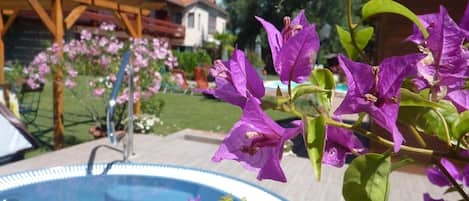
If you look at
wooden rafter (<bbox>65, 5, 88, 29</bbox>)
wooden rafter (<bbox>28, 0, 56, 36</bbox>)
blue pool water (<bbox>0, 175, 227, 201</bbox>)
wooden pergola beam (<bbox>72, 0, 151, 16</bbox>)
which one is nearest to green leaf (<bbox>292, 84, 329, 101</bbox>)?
blue pool water (<bbox>0, 175, 227, 201</bbox>)

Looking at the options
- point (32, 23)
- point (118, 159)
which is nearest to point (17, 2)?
point (118, 159)

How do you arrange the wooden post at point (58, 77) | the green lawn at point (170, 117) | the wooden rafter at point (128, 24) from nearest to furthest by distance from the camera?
the wooden post at point (58, 77), the green lawn at point (170, 117), the wooden rafter at point (128, 24)

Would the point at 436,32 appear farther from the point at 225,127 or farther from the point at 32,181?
the point at 225,127

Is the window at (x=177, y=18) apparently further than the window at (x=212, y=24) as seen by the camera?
No

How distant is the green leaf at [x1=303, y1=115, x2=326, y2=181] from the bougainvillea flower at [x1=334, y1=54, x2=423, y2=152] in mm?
32

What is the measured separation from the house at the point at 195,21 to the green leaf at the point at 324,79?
986 inches

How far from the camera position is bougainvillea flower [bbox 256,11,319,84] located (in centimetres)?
35

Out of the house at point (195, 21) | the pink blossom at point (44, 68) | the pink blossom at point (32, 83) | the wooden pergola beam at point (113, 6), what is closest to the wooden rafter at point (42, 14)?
the pink blossom at point (44, 68)

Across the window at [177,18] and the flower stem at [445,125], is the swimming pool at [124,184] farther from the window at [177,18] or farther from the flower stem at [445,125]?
the window at [177,18]

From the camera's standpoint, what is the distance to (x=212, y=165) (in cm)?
450

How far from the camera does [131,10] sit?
23.1 ft

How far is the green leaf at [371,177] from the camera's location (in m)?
0.35

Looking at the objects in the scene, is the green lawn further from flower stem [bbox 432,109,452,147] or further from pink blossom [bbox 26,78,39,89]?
flower stem [bbox 432,109,452,147]

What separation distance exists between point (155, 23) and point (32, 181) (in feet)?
54.9
